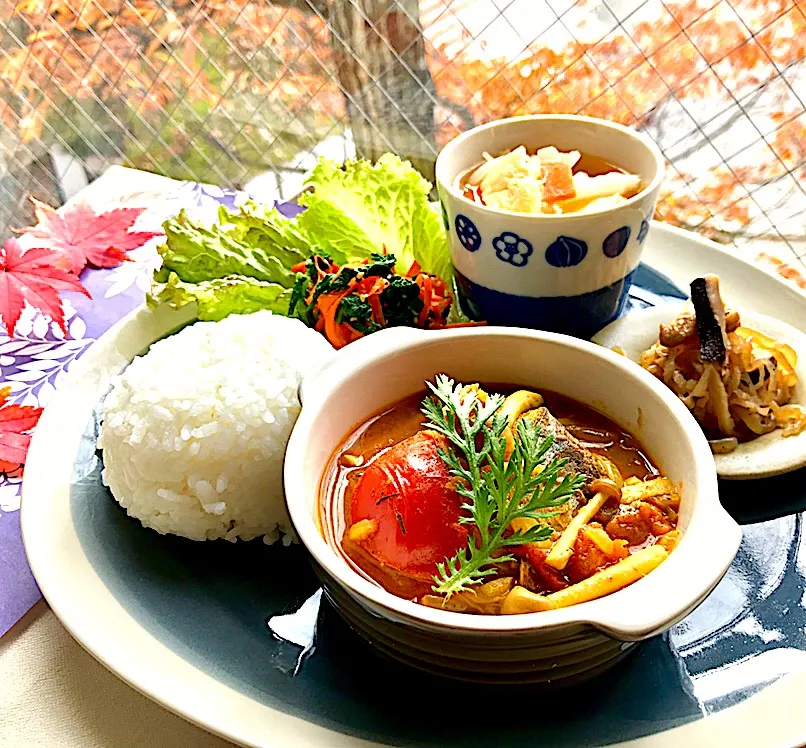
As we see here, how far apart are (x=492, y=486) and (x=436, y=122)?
205 centimetres

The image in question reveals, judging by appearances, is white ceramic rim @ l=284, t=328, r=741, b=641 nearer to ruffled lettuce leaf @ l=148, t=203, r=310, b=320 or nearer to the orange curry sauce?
the orange curry sauce

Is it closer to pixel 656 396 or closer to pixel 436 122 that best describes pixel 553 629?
pixel 656 396

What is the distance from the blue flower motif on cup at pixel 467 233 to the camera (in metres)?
1.87

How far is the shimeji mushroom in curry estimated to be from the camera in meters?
1.22

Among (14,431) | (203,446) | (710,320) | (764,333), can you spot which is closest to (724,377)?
(710,320)

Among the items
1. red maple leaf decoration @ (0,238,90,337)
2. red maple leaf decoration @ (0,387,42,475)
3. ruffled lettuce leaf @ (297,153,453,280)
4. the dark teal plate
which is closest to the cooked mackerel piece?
the dark teal plate

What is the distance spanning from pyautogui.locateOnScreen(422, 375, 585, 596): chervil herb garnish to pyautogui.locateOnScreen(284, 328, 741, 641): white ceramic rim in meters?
0.10

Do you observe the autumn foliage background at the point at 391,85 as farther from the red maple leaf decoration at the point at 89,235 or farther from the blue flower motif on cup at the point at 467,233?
the blue flower motif on cup at the point at 467,233

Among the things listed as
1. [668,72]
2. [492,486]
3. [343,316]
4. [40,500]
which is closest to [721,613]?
[492,486]

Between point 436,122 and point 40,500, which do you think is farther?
point 436,122

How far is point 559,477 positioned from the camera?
135 centimetres

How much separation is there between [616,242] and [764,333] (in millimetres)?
363

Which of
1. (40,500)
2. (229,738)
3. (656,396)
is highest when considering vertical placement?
(40,500)

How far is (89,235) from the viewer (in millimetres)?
2561
